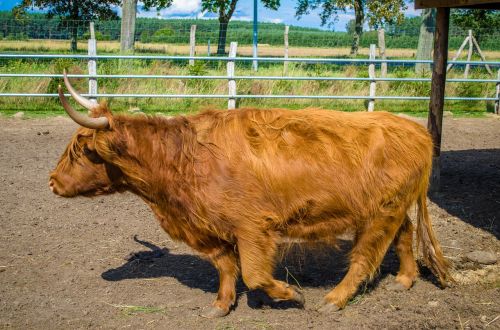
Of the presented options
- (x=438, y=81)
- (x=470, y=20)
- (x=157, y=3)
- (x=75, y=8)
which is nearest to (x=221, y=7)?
(x=157, y=3)

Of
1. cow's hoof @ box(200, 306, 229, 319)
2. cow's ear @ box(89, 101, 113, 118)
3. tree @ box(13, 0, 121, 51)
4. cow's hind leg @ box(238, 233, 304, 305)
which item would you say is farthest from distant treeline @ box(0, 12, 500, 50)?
cow's hind leg @ box(238, 233, 304, 305)

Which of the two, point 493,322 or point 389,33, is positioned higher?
point 389,33

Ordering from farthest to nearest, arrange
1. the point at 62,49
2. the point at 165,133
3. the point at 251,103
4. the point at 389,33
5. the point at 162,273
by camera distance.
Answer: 1. the point at 389,33
2. the point at 62,49
3. the point at 251,103
4. the point at 162,273
5. the point at 165,133

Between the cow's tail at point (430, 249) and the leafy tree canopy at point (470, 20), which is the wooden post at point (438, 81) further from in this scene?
the leafy tree canopy at point (470, 20)

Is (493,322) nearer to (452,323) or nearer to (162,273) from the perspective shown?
(452,323)

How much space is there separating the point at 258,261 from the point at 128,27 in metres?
15.5

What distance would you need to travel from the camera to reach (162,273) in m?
5.25

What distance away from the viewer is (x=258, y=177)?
4.21m

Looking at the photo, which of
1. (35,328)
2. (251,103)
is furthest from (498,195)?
(251,103)

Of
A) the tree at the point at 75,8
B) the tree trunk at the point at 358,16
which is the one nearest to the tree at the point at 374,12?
the tree trunk at the point at 358,16

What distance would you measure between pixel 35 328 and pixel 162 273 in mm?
1317

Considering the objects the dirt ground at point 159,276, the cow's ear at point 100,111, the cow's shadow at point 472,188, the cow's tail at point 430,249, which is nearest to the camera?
the dirt ground at point 159,276

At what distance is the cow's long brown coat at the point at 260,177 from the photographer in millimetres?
4215

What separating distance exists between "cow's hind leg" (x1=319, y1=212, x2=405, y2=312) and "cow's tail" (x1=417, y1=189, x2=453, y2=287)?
0.38 metres
